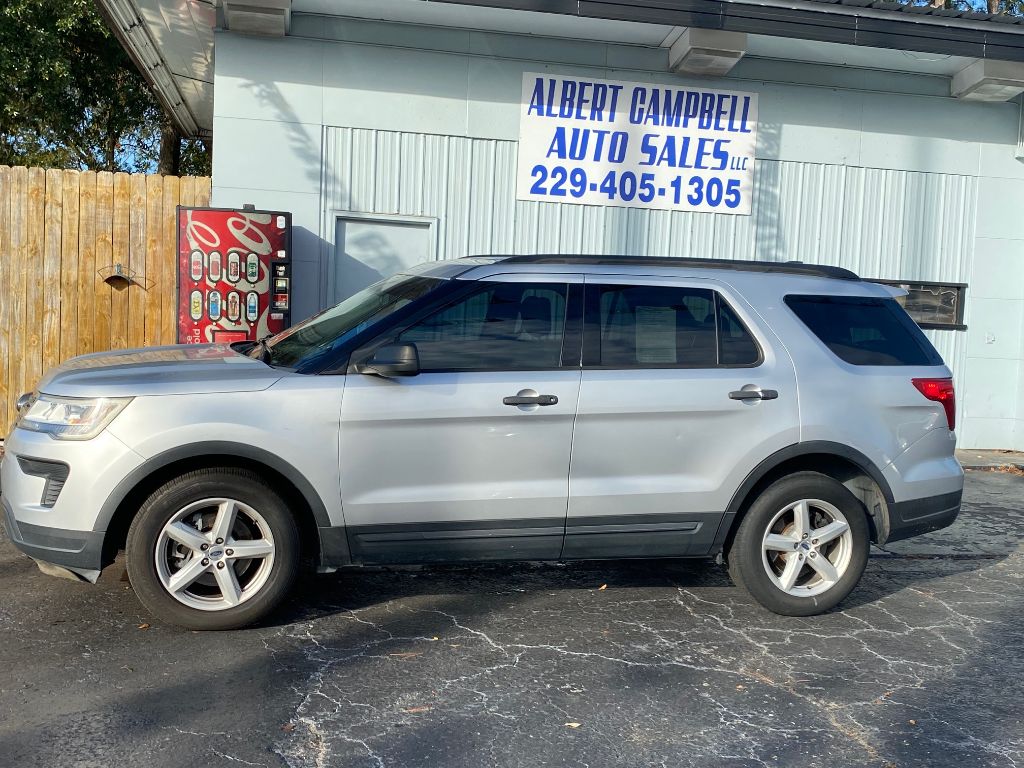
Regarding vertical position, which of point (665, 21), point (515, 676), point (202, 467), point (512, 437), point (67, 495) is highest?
point (665, 21)

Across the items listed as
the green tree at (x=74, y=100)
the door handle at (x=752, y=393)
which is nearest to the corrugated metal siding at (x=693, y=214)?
the door handle at (x=752, y=393)

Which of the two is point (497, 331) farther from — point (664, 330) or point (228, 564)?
point (228, 564)

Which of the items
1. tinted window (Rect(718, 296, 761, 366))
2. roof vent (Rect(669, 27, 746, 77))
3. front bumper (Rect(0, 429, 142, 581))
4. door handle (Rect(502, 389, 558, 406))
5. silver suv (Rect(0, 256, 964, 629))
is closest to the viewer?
front bumper (Rect(0, 429, 142, 581))

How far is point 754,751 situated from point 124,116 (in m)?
20.0

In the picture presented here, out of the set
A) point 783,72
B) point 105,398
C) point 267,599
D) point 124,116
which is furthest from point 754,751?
point 124,116

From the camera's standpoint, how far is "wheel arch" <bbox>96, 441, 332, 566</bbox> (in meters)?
4.63

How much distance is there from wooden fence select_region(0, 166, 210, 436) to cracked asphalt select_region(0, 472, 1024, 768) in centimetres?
347

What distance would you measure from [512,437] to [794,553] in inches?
66.1

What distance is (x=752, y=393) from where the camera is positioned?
5305 millimetres

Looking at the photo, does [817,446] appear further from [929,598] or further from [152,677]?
[152,677]

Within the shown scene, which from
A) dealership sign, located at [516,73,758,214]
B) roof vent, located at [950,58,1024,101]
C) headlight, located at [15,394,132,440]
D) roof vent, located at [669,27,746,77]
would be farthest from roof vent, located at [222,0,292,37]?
roof vent, located at [950,58,1024,101]

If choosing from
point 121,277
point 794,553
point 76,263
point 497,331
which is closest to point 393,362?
point 497,331

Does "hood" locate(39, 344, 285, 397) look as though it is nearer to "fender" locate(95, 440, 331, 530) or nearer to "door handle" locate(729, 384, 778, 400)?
"fender" locate(95, 440, 331, 530)

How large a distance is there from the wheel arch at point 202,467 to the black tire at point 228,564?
0.17ft
